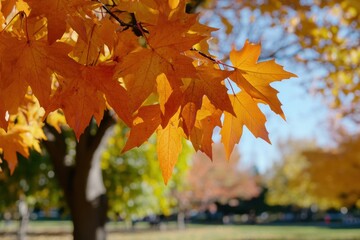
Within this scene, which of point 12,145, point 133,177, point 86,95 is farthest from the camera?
point 133,177

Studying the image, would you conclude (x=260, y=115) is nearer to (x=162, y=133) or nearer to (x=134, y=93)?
(x=162, y=133)

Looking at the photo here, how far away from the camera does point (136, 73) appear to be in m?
1.09

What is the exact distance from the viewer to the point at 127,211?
502 inches

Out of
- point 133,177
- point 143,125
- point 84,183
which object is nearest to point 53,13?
point 143,125

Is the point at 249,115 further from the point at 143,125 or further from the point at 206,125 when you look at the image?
the point at 143,125

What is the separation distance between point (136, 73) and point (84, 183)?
384 cm

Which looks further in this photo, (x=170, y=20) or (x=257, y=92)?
(x=257, y=92)

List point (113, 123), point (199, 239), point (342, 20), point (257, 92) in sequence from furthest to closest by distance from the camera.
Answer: point (199, 239), point (342, 20), point (113, 123), point (257, 92)

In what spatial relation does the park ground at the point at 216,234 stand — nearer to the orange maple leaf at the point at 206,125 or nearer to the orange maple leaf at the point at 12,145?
the orange maple leaf at the point at 12,145

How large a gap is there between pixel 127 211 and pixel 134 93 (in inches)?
474

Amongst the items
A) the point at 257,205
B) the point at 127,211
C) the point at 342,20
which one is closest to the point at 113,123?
the point at 342,20

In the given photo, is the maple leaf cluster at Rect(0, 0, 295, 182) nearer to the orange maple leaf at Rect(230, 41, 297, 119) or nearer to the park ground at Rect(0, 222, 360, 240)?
the orange maple leaf at Rect(230, 41, 297, 119)

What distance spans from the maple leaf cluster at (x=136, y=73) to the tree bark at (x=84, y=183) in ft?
11.1

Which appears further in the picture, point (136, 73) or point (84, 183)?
point (84, 183)
